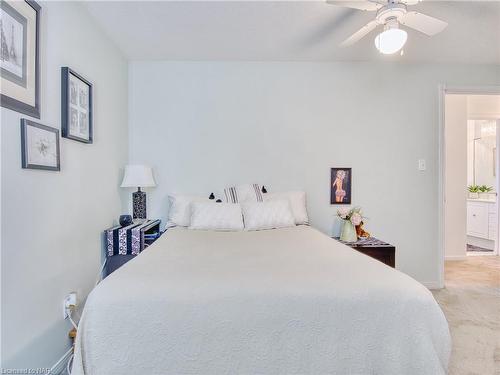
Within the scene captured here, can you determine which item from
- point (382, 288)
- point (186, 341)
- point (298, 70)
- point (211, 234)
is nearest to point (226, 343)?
point (186, 341)

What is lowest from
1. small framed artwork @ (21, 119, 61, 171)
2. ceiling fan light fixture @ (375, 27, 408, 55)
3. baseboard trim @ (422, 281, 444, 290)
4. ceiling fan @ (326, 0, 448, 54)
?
baseboard trim @ (422, 281, 444, 290)

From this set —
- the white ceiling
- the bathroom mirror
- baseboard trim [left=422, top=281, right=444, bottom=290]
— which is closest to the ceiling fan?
the white ceiling

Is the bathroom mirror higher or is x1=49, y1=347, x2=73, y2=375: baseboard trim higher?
the bathroom mirror

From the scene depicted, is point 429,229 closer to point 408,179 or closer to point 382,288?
point 408,179

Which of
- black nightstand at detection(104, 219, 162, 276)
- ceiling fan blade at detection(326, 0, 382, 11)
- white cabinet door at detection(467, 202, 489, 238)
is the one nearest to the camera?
ceiling fan blade at detection(326, 0, 382, 11)

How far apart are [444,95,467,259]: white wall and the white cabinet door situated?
94 centimetres

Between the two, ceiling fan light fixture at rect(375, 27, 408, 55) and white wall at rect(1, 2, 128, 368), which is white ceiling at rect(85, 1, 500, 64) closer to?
white wall at rect(1, 2, 128, 368)

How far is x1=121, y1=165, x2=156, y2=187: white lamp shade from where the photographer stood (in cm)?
269

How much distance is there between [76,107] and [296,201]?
6.38 ft

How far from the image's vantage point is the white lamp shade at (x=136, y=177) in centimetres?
269

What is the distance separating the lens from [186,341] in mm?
1163

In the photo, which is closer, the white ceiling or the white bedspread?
the white bedspread

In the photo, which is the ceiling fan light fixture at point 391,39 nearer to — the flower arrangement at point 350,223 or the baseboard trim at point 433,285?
the flower arrangement at point 350,223

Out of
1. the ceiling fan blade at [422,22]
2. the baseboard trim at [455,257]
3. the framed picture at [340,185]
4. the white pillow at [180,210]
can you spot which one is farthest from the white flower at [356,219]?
the baseboard trim at [455,257]
